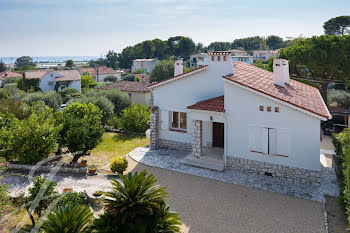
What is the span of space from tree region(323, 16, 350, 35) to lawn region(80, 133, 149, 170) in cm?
7322

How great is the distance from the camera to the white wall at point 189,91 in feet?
60.7

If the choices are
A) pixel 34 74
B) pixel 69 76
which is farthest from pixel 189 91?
pixel 69 76

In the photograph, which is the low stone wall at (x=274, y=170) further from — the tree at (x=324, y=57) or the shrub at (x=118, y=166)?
the tree at (x=324, y=57)

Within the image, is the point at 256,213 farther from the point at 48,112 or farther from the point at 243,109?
the point at 48,112

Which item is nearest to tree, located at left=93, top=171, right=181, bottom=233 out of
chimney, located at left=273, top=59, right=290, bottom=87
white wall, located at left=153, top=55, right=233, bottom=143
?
white wall, located at left=153, top=55, right=233, bottom=143

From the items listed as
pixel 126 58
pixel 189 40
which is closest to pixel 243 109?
pixel 189 40

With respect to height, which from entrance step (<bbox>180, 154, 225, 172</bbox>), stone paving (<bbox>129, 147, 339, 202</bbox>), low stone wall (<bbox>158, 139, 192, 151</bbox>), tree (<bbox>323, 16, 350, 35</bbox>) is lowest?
stone paving (<bbox>129, 147, 339, 202</bbox>)

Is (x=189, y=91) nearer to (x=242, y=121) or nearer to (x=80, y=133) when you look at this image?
(x=242, y=121)

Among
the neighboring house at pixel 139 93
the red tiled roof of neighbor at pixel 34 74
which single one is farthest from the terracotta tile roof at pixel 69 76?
the neighboring house at pixel 139 93

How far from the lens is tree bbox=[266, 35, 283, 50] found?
15500 cm

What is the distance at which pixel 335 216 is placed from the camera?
38.2 feet

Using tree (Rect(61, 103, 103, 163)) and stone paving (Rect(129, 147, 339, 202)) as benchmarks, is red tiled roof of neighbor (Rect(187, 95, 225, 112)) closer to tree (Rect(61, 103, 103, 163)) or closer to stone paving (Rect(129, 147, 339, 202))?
stone paving (Rect(129, 147, 339, 202))

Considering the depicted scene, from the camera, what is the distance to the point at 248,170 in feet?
53.6

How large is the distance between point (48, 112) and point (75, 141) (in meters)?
8.57
